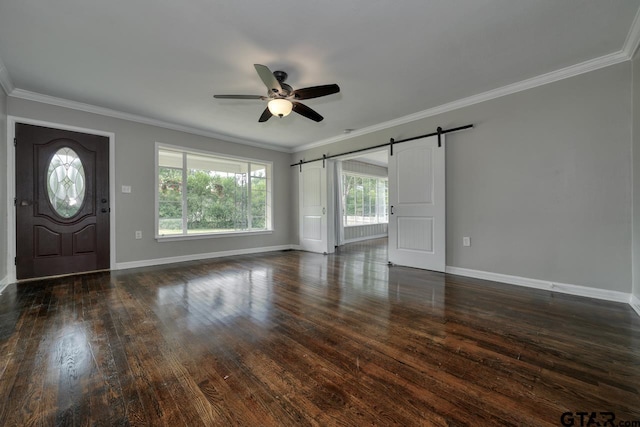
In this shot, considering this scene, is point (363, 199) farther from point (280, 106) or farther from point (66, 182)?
point (66, 182)

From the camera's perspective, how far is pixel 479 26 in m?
2.33

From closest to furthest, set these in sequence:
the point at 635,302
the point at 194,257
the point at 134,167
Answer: the point at 635,302 → the point at 134,167 → the point at 194,257

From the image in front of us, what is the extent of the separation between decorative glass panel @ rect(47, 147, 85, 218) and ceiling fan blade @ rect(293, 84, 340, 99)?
3696mm

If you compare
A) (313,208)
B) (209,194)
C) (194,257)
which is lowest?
(194,257)

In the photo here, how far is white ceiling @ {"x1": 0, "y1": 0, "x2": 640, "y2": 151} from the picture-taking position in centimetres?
213

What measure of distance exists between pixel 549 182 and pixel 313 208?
428cm

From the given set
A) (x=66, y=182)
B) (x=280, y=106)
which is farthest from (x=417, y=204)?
(x=66, y=182)

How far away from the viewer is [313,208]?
630cm

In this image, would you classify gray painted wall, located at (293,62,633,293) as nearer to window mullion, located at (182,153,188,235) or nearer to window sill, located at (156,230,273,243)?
window sill, located at (156,230,273,243)

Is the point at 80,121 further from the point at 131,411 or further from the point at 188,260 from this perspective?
the point at 131,411

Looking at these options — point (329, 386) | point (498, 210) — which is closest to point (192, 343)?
point (329, 386)

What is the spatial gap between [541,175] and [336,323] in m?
3.12

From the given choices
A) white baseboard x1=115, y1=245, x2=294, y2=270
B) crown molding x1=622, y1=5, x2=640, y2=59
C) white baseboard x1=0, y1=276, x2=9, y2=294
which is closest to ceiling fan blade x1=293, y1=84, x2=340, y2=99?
crown molding x1=622, y1=5, x2=640, y2=59

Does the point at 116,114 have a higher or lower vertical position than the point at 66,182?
higher
